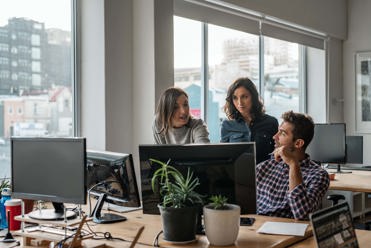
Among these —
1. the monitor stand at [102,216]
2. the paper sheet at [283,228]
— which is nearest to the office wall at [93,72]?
the monitor stand at [102,216]

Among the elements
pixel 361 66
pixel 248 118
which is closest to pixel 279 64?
pixel 361 66

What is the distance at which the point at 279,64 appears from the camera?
6090mm

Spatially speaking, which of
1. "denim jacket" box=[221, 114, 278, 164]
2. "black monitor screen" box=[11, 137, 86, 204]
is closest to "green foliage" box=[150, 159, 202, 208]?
"black monitor screen" box=[11, 137, 86, 204]

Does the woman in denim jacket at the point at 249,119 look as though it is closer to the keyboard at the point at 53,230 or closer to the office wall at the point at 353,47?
the keyboard at the point at 53,230

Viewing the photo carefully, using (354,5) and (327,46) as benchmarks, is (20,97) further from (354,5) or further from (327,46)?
(354,5)

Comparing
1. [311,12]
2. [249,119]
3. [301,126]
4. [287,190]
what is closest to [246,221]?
[287,190]

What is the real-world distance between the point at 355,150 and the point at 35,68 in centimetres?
321

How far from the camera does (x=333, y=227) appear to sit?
60.2 inches

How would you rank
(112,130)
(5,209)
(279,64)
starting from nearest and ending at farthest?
(5,209) < (112,130) < (279,64)

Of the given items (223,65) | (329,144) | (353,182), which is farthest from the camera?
(223,65)

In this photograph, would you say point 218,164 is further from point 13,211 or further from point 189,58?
point 189,58

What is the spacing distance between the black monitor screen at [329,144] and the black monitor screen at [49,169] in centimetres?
286

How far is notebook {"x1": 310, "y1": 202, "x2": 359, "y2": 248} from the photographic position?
1.45 m

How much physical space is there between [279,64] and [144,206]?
432 cm
